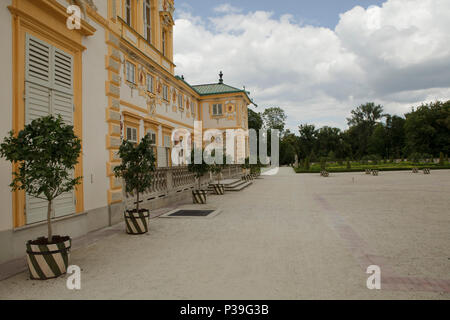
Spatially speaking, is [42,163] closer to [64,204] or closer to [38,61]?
[64,204]

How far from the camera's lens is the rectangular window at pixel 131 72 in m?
14.8

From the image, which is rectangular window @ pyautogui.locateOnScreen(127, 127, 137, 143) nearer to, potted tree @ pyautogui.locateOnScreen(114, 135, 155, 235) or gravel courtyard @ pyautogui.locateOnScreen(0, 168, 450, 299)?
gravel courtyard @ pyautogui.locateOnScreen(0, 168, 450, 299)

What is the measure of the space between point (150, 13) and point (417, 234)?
17.6 m

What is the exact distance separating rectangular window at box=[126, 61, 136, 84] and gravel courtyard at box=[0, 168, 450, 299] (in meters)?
8.94

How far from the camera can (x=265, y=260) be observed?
506 centimetres

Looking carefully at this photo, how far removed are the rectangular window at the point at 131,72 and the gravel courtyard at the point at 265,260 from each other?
8.94 metres

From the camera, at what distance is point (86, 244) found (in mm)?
6316

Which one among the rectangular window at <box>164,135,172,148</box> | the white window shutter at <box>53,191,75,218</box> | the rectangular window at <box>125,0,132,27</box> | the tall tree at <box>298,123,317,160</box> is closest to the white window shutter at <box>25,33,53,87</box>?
the white window shutter at <box>53,191,75,218</box>

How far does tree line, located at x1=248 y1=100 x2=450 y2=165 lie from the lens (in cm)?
5781

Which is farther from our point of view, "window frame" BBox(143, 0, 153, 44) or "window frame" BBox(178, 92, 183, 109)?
"window frame" BBox(178, 92, 183, 109)

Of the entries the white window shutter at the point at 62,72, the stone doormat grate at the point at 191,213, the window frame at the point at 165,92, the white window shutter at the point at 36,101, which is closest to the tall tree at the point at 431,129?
the window frame at the point at 165,92

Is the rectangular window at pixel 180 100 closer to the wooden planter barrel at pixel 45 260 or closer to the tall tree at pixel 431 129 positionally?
the wooden planter barrel at pixel 45 260

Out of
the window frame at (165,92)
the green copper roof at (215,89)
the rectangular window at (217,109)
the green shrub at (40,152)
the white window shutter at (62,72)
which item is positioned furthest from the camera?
the green copper roof at (215,89)

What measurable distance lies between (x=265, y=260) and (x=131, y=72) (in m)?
13.1
